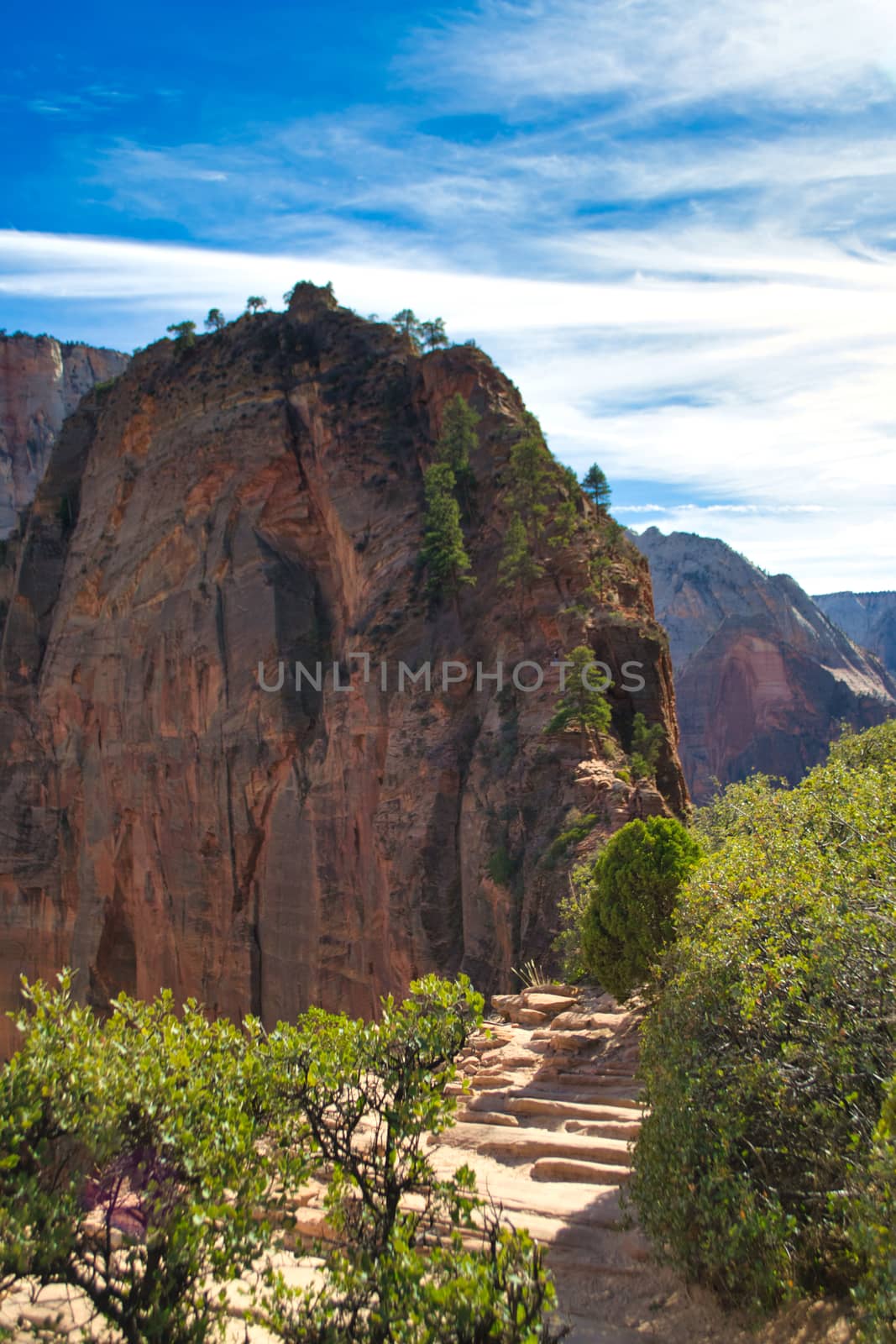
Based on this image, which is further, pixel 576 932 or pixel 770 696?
pixel 770 696

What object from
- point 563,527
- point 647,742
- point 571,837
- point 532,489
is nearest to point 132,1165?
point 571,837

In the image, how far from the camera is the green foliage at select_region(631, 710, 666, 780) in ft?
123

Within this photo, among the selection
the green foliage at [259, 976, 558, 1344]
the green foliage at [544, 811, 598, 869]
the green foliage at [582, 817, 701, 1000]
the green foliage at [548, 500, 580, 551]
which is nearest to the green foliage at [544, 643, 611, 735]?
the green foliage at [544, 811, 598, 869]

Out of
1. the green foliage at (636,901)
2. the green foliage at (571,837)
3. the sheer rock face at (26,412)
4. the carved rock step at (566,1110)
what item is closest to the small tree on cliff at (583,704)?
the green foliage at (571,837)

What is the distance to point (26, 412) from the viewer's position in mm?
129750

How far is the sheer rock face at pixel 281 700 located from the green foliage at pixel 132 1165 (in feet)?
70.9

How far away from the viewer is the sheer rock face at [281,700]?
131ft

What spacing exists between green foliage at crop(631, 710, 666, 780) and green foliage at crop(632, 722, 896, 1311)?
22063mm

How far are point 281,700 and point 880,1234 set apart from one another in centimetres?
4529

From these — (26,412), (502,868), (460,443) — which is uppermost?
(26,412)

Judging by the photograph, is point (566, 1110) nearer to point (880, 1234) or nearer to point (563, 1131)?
point (563, 1131)

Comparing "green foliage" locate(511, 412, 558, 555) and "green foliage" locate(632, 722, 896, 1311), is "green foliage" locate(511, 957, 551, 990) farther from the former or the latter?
"green foliage" locate(511, 412, 558, 555)

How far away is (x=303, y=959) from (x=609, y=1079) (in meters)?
30.5

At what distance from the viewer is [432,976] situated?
14164 mm
